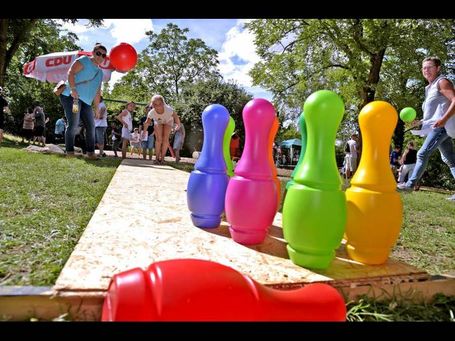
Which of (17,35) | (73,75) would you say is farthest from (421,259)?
(17,35)

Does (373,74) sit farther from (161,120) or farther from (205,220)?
(205,220)

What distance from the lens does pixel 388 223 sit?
1.79m

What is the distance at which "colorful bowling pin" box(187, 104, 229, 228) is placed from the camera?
7.64 feet

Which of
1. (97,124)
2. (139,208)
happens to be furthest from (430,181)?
(139,208)

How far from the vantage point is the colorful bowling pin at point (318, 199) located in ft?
5.41

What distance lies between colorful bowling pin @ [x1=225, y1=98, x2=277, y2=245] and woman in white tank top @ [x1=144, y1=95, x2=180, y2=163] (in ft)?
18.5

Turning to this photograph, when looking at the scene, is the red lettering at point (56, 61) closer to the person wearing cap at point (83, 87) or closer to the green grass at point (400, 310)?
the person wearing cap at point (83, 87)

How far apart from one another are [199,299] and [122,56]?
22.8 ft

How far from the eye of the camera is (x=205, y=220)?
2354 mm

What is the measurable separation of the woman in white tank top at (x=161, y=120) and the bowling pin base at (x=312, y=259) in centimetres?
614

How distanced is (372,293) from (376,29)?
15.5 m

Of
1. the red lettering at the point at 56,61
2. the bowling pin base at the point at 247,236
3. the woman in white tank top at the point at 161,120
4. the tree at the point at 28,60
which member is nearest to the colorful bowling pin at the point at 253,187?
the bowling pin base at the point at 247,236

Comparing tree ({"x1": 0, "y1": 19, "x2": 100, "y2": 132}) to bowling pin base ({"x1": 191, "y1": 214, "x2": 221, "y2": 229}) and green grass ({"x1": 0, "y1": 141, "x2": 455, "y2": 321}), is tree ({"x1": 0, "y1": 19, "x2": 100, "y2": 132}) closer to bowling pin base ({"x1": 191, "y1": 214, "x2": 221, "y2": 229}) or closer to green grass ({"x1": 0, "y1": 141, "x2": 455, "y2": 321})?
green grass ({"x1": 0, "y1": 141, "x2": 455, "y2": 321})
